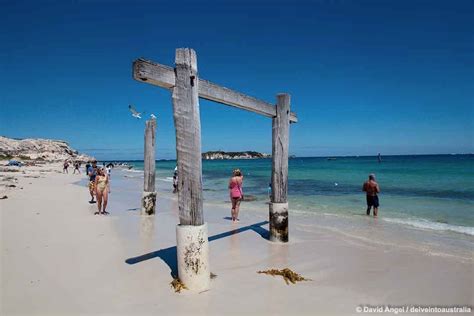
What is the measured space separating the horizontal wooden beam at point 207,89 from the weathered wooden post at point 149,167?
16.7 feet

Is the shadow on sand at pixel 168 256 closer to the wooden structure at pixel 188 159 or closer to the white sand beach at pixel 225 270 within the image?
the white sand beach at pixel 225 270

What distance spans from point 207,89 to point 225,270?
110 inches

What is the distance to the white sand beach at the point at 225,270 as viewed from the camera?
3799 mm

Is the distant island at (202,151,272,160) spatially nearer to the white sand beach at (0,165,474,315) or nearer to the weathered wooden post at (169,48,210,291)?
the white sand beach at (0,165,474,315)

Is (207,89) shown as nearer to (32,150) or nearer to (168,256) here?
(168,256)

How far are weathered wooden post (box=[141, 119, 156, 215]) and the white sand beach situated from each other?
1674 millimetres

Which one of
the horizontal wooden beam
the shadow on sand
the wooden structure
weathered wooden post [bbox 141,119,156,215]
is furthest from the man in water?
the wooden structure

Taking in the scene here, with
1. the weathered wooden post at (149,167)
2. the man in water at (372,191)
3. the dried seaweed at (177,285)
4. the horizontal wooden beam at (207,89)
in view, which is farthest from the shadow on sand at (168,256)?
the man in water at (372,191)

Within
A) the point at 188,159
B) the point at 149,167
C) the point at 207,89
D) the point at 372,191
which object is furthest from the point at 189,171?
the point at 372,191

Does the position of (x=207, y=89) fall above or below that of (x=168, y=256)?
above

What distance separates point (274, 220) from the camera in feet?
21.9

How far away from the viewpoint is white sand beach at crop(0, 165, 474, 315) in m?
3.80

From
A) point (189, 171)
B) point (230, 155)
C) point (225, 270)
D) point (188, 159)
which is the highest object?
point (230, 155)

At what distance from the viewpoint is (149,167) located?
401 inches
